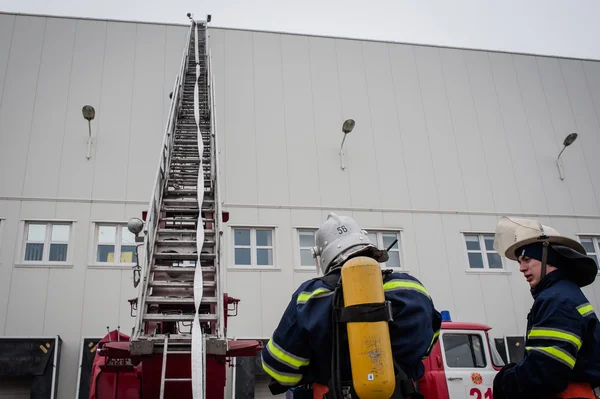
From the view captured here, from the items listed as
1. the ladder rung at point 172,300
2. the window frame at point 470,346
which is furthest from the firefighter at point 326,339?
the window frame at point 470,346

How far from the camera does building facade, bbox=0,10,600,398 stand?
10977mm

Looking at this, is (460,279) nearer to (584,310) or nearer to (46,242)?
(46,242)

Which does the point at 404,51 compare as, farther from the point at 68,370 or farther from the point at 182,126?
the point at 68,370

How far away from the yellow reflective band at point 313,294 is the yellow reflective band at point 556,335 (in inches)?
49.5

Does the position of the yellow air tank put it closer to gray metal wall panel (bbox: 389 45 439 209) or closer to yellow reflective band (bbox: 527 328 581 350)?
Result: yellow reflective band (bbox: 527 328 581 350)

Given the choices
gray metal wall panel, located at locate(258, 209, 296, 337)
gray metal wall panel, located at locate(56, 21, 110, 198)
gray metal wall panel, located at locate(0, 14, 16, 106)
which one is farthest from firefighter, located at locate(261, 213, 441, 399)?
gray metal wall panel, located at locate(0, 14, 16, 106)

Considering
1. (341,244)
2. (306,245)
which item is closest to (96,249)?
(306,245)

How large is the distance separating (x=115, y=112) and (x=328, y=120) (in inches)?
214

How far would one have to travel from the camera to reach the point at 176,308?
5840mm

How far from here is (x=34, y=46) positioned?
42.2 feet

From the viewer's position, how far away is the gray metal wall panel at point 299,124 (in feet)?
41.0

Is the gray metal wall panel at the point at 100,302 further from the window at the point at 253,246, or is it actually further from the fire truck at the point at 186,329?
the fire truck at the point at 186,329

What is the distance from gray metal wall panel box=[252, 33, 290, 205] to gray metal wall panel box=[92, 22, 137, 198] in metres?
3.19

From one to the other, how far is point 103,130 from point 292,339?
11.0 meters
